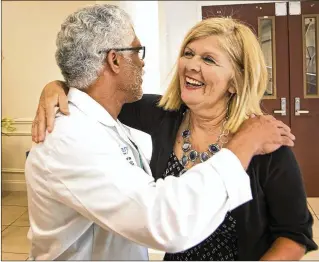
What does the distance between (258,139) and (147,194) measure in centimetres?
A: 25

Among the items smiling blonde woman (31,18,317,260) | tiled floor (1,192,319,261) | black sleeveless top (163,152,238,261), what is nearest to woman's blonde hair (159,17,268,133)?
smiling blonde woman (31,18,317,260)

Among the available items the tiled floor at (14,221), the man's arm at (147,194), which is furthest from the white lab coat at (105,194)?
the tiled floor at (14,221)

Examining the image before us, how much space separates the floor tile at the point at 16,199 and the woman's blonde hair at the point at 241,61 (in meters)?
0.76

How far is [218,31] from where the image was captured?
2.73 feet

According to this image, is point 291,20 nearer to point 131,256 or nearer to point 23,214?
point 131,256

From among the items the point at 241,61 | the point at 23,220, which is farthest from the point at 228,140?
the point at 23,220

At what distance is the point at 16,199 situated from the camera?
1.19 m

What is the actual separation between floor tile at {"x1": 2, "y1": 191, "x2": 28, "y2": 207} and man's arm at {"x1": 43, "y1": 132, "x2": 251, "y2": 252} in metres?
0.57

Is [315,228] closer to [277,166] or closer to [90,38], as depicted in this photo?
[277,166]

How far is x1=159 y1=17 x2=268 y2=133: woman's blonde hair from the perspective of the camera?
2.74ft

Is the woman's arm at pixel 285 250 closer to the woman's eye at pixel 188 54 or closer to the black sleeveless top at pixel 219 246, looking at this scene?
the black sleeveless top at pixel 219 246

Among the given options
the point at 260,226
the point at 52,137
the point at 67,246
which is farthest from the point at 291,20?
the point at 67,246

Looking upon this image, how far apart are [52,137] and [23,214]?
598 mm

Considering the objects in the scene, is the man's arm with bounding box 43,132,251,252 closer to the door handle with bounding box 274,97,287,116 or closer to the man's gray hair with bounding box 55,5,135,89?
the man's gray hair with bounding box 55,5,135,89
